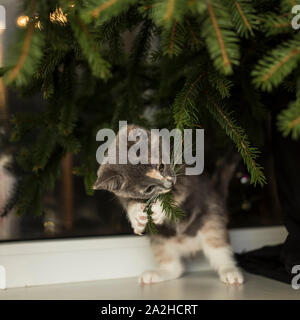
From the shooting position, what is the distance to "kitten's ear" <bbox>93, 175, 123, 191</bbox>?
0.96 metres

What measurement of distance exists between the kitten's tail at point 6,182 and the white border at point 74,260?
15 cm

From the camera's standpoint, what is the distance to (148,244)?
1.43 m

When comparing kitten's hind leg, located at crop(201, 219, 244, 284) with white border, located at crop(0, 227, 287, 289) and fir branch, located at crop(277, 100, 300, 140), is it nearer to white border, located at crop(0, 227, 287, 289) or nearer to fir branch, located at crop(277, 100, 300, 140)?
white border, located at crop(0, 227, 287, 289)

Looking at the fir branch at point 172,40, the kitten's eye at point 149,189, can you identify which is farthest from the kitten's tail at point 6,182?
the fir branch at point 172,40

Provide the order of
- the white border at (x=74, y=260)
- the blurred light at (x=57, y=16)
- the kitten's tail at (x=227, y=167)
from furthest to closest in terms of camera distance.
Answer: the kitten's tail at (x=227, y=167) → the white border at (x=74, y=260) → the blurred light at (x=57, y=16)

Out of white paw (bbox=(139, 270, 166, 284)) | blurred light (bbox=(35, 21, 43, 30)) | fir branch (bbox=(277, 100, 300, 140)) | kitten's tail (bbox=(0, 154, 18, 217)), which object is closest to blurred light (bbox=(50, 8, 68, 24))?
blurred light (bbox=(35, 21, 43, 30))

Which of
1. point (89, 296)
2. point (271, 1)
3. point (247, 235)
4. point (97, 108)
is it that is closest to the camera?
point (271, 1)

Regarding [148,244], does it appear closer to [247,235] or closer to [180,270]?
[180,270]

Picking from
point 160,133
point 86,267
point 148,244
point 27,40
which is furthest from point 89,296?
point 27,40

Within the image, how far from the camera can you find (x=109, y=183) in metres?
0.98

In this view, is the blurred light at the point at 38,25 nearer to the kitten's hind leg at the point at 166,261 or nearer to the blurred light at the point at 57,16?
the blurred light at the point at 57,16

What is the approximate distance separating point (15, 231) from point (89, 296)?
364mm

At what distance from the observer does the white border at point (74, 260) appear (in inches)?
51.2

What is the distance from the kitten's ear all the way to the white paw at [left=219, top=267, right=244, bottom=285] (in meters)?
0.44
